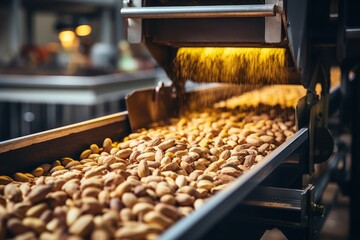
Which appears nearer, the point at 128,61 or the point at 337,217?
the point at 337,217

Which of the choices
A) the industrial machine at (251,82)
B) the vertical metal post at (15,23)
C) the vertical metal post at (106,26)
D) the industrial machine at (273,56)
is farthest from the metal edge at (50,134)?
the vertical metal post at (106,26)

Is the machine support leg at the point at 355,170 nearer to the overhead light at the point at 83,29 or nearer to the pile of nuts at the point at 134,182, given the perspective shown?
the pile of nuts at the point at 134,182

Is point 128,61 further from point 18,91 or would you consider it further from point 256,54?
point 256,54

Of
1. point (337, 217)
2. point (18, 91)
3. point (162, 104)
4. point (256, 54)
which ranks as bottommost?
point (337, 217)

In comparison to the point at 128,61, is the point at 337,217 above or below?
below

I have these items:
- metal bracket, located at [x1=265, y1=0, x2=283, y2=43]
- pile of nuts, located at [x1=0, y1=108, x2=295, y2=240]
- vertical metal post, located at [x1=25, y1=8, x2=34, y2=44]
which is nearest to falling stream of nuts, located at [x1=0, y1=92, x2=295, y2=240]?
pile of nuts, located at [x1=0, y1=108, x2=295, y2=240]

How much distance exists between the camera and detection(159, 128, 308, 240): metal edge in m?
0.83

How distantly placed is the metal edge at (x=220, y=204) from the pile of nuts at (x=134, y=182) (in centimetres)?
13

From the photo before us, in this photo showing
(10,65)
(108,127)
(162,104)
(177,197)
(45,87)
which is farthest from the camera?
(10,65)

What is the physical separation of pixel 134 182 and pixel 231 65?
1.08 m

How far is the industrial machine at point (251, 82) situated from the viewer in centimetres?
135

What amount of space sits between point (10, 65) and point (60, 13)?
2.70 m

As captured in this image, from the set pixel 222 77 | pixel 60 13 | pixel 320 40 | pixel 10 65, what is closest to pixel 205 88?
pixel 222 77

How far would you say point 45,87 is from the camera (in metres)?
5.00
